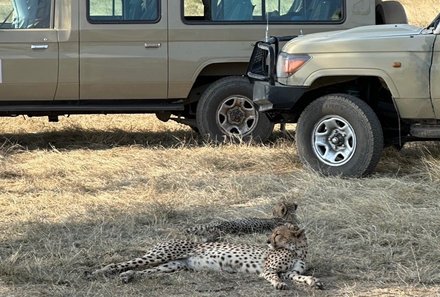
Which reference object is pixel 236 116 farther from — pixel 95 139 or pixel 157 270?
pixel 157 270

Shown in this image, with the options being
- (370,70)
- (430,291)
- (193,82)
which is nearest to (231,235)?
(430,291)

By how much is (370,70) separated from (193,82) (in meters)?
2.52

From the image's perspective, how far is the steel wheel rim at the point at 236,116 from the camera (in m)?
9.63

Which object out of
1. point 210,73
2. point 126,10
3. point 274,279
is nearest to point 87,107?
point 126,10

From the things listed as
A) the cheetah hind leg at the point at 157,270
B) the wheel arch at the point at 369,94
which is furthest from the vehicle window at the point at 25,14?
the cheetah hind leg at the point at 157,270

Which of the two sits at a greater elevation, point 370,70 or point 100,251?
point 370,70

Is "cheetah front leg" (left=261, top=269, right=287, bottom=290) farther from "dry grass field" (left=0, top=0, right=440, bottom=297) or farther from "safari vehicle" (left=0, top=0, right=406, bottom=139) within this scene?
"safari vehicle" (left=0, top=0, right=406, bottom=139)

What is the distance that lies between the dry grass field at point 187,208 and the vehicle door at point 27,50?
2.06 ft

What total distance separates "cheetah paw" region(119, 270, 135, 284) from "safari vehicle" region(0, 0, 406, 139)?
15.4ft

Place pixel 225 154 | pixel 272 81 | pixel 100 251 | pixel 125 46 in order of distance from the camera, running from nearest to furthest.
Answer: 1. pixel 100 251
2. pixel 272 81
3. pixel 225 154
4. pixel 125 46

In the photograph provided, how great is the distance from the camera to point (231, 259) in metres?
5.11

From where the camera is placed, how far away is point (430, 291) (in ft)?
15.7

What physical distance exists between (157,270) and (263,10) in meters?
5.11

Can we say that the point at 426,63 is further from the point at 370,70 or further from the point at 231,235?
the point at 231,235
